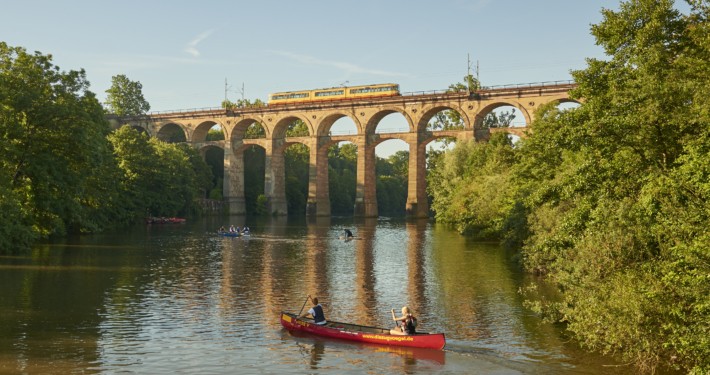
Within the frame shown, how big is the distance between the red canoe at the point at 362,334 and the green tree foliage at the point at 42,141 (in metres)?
24.2

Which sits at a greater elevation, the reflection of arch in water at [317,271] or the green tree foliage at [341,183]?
the green tree foliage at [341,183]

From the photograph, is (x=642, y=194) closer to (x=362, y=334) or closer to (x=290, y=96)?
(x=362, y=334)

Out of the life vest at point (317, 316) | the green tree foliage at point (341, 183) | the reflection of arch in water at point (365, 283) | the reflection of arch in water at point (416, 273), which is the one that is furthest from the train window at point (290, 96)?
the life vest at point (317, 316)

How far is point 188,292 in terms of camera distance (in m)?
27.6

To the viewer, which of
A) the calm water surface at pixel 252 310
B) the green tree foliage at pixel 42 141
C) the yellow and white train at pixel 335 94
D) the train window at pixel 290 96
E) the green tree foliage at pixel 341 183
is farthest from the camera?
the green tree foliage at pixel 341 183

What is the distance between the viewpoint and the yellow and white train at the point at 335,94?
288 feet

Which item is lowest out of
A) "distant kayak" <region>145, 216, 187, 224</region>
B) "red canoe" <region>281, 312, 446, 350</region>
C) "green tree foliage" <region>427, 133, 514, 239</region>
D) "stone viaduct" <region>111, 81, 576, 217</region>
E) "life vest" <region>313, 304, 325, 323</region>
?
"red canoe" <region>281, 312, 446, 350</region>

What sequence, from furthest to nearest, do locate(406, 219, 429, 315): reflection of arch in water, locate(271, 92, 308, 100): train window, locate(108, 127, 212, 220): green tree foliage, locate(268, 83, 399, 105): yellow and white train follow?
locate(271, 92, 308, 100): train window → locate(268, 83, 399, 105): yellow and white train → locate(108, 127, 212, 220): green tree foliage → locate(406, 219, 429, 315): reflection of arch in water

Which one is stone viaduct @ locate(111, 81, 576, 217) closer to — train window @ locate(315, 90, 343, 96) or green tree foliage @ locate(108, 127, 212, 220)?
train window @ locate(315, 90, 343, 96)

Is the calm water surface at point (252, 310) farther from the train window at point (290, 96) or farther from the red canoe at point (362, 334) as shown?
the train window at point (290, 96)

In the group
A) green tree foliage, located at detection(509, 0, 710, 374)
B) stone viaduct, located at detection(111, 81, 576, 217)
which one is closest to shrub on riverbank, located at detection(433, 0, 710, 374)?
green tree foliage, located at detection(509, 0, 710, 374)

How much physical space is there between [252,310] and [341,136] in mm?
70165

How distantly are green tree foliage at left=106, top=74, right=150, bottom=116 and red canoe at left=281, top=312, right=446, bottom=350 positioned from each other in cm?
12098

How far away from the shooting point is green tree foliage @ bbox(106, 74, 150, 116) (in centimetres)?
13350
